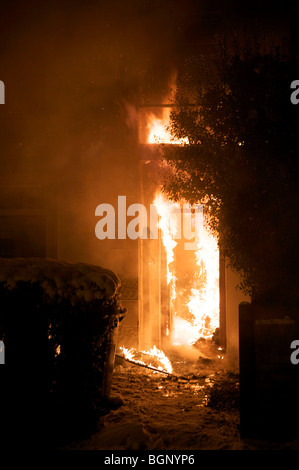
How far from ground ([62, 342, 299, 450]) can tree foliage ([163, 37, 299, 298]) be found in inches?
66.0

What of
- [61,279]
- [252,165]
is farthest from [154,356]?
[252,165]

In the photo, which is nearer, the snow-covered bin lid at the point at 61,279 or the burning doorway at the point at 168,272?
the snow-covered bin lid at the point at 61,279

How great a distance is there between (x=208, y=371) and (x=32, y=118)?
637 centimetres

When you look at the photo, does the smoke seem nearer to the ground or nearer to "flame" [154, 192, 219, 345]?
"flame" [154, 192, 219, 345]

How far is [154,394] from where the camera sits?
237 inches

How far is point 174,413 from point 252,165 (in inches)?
135

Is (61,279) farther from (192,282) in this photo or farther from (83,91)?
(83,91)

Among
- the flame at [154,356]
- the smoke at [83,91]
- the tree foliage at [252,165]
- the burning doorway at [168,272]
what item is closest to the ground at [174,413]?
the flame at [154,356]

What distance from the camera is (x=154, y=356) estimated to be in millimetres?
7949

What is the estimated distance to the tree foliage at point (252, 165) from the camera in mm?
5129

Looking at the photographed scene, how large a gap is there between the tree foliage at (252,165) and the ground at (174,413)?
1.68 metres

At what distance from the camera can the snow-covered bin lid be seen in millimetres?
4395

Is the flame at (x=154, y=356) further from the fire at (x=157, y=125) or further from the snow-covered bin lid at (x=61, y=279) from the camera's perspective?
the fire at (x=157, y=125)
